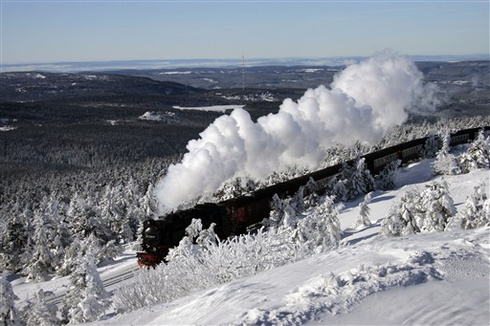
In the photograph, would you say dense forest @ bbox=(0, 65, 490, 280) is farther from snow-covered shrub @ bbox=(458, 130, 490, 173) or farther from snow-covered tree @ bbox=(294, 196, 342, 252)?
snow-covered shrub @ bbox=(458, 130, 490, 173)

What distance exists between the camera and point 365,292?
12133 millimetres

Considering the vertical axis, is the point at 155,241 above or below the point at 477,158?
above

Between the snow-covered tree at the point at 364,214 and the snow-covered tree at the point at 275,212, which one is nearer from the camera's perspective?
the snow-covered tree at the point at 364,214

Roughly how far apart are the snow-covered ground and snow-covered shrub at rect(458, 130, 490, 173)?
4148 cm

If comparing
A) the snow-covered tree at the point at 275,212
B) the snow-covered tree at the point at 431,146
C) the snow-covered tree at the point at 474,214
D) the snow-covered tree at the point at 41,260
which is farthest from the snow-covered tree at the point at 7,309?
the snow-covered tree at the point at 431,146

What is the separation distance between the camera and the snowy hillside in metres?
11.2

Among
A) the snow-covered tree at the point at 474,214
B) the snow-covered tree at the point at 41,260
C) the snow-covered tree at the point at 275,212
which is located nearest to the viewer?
the snow-covered tree at the point at 474,214

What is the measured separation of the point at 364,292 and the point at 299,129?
3295 cm

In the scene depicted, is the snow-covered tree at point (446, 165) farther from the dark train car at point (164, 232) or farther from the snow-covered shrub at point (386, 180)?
the dark train car at point (164, 232)

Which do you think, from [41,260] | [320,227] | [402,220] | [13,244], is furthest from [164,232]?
[13,244]

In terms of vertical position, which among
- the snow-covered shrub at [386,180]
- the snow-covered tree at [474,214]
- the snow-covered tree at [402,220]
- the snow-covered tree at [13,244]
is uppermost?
the snow-covered tree at [474,214]

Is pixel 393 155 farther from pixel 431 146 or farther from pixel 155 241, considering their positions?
pixel 155 241

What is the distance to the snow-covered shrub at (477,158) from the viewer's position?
54.9 m

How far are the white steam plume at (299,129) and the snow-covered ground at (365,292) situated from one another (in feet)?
65.0
